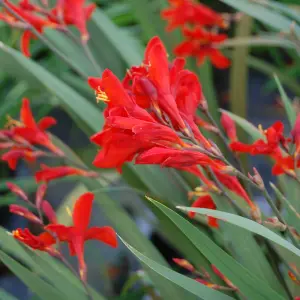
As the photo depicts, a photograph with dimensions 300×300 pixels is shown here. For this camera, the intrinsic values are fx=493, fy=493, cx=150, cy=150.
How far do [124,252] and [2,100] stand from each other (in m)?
0.51

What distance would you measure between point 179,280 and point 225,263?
0.16 feet

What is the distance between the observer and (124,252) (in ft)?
3.78

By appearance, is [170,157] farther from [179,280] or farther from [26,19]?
[26,19]

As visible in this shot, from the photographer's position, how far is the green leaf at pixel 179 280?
1.36 ft

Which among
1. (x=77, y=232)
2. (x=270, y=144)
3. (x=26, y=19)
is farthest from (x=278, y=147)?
(x=26, y=19)

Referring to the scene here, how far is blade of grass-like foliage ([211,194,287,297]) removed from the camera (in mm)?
532

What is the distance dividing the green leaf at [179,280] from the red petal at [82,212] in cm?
11

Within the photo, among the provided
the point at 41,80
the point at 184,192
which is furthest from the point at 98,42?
the point at 184,192

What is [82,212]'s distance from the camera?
520 mm

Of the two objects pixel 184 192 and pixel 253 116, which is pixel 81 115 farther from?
pixel 253 116

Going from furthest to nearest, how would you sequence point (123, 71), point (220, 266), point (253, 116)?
point (253, 116)
point (123, 71)
point (220, 266)

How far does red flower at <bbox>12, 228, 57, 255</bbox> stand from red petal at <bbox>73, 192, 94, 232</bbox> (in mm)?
31

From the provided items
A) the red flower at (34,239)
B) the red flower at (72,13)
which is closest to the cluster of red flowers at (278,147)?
the red flower at (34,239)

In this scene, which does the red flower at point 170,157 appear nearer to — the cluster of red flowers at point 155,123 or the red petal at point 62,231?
the cluster of red flowers at point 155,123
